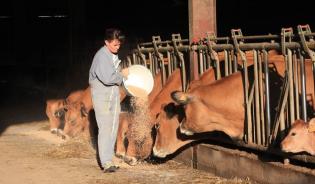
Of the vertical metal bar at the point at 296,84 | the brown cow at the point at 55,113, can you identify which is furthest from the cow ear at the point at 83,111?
the vertical metal bar at the point at 296,84

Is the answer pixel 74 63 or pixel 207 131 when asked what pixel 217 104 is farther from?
pixel 74 63

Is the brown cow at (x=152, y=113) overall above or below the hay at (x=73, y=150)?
above

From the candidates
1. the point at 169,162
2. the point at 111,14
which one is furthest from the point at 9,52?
the point at 169,162

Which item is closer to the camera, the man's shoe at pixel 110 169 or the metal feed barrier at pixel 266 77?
the metal feed barrier at pixel 266 77

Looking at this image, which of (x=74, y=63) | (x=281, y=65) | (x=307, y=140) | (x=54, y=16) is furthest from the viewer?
(x=54, y=16)

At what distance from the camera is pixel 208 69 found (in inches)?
316

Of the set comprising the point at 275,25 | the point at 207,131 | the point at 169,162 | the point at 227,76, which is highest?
the point at 275,25

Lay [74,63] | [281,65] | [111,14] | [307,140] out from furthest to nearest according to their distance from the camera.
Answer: [111,14] → [74,63] → [281,65] → [307,140]

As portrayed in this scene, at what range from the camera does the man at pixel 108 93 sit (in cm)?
774

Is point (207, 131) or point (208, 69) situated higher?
point (208, 69)

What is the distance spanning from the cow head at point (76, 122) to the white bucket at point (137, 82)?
2919 mm

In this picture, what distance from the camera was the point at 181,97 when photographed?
A: 7.12 metres

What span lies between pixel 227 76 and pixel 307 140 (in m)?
1.83

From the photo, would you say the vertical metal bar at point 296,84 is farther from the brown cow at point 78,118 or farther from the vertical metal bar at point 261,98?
the brown cow at point 78,118
